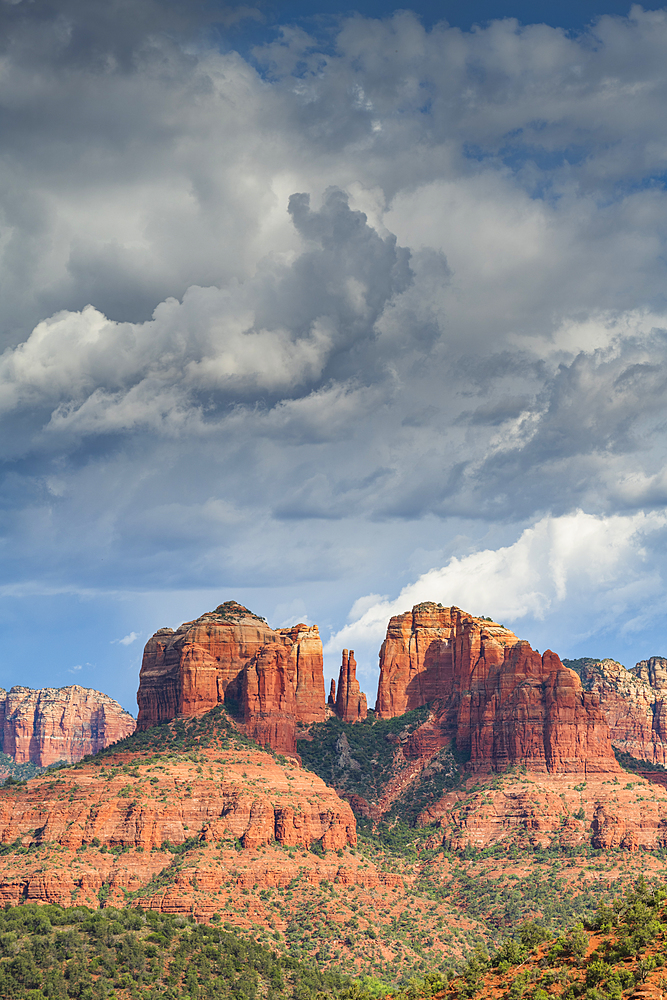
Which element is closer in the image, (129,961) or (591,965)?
(591,965)

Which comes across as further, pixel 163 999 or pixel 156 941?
pixel 156 941

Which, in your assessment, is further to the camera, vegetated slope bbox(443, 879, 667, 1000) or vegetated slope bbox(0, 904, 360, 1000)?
vegetated slope bbox(0, 904, 360, 1000)

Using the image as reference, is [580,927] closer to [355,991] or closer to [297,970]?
[355,991]

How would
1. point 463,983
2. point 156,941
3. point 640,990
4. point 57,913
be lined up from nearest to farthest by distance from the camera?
point 640,990, point 463,983, point 156,941, point 57,913

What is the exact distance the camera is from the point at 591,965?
84.8 m

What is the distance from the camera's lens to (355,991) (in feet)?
440

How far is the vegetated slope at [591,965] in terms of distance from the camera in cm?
8169

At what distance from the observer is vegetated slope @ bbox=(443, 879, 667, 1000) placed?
268 feet

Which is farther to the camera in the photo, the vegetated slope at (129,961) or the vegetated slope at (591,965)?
the vegetated slope at (129,961)

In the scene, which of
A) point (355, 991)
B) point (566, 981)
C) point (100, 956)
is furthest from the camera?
point (100, 956)

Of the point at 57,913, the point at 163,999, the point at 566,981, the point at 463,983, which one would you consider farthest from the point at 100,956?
the point at 566,981

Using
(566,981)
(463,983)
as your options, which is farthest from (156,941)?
(566,981)

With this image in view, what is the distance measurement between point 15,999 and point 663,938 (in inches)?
3002

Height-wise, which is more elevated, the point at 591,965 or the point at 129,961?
the point at 591,965
